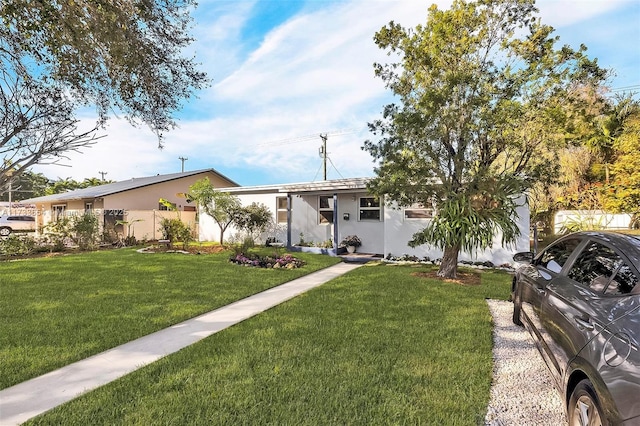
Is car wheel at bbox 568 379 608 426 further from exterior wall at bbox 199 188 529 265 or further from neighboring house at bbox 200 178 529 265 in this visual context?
neighboring house at bbox 200 178 529 265

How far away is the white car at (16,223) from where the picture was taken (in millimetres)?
24050

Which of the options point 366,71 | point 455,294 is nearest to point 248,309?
point 455,294

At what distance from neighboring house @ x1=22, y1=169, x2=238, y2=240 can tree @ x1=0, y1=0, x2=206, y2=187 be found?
1298 cm

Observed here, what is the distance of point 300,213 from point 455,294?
30.0 feet

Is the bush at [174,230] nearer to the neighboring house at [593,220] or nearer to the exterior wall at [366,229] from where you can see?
the exterior wall at [366,229]

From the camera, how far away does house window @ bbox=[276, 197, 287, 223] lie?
15.7m

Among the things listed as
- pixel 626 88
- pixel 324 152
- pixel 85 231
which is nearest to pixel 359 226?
pixel 85 231

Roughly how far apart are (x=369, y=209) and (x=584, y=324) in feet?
36.0

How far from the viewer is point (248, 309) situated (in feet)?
19.7

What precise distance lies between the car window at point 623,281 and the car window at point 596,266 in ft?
0.18

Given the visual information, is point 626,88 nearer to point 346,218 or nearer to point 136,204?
point 346,218

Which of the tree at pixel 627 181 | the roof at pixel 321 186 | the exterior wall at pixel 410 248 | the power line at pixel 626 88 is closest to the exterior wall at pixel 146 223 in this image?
the roof at pixel 321 186

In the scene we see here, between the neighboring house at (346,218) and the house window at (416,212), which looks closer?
the neighboring house at (346,218)

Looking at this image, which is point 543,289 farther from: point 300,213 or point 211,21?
point 300,213
